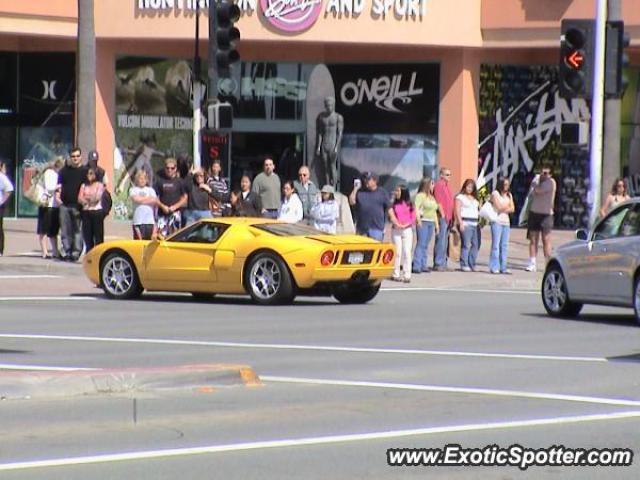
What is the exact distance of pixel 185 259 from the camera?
21.8m

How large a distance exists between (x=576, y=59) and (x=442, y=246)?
486 cm

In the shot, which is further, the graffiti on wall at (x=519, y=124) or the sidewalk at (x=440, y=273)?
the graffiti on wall at (x=519, y=124)

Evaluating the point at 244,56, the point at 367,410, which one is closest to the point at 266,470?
the point at 367,410

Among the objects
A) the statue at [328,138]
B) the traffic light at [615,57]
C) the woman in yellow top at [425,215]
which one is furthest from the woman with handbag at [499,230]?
the statue at [328,138]

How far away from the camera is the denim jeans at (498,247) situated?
27.6 metres

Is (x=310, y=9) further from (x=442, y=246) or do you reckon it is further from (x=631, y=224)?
(x=631, y=224)

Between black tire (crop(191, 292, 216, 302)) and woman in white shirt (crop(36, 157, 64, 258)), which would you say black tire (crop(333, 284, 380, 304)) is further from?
woman in white shirt (crop(36, 157, 64, 258))

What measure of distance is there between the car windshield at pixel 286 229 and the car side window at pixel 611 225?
415 cm

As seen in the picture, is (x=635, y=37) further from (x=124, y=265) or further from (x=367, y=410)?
(x=367, y=410)

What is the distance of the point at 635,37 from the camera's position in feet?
112

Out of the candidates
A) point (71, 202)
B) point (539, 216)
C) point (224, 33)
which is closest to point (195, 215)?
point (71, 202)

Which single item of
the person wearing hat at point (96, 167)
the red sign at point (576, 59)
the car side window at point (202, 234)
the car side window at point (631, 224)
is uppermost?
the red sign at point (576, 59)

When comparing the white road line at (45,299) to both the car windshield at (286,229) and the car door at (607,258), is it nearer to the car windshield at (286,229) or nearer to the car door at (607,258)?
the car windshield at (286,229)

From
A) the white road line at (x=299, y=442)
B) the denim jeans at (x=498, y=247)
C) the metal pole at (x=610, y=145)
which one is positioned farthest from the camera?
the metal pole at (x=610, y=145)
